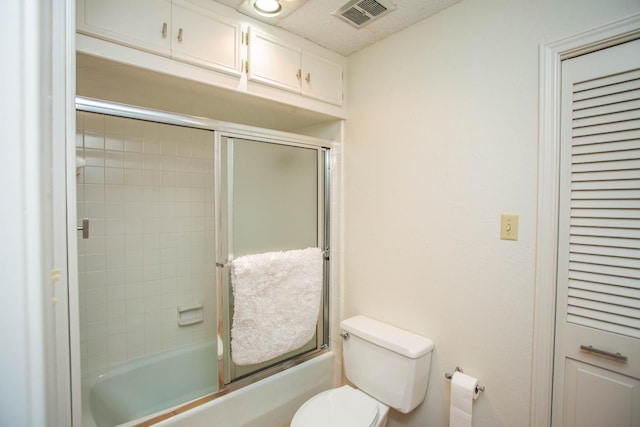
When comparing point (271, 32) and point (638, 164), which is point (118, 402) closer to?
point (271, 32)

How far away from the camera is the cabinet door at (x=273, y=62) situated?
4.82 feet

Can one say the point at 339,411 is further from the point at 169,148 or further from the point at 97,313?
the point at 169,148

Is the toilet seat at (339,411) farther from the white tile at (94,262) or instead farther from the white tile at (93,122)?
the white tile at (93,122)

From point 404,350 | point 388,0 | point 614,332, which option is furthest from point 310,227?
point 614,332

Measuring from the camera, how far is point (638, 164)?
99 cm

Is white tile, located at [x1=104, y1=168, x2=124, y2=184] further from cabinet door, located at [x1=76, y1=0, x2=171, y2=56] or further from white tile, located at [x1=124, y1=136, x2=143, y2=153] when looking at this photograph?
cabinet door, located at [x1=76, y1=0, x2=171, y2=56]

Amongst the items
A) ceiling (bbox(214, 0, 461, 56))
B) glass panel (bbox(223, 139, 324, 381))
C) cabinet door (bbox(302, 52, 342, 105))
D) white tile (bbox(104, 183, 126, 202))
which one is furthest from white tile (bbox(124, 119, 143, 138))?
cabinet door (bbox(302, 52, 342, 105))

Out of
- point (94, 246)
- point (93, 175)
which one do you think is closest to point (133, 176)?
point (93, 175)

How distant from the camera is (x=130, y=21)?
45.3 inches

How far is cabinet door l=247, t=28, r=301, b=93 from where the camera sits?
1.47 meters

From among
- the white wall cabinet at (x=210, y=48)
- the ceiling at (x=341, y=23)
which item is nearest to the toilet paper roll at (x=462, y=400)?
the white wall cabinet at (x=210, y=48)

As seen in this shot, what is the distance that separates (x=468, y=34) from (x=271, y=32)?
3.18 ft

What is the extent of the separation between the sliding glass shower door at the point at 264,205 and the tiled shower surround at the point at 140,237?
0.80 m

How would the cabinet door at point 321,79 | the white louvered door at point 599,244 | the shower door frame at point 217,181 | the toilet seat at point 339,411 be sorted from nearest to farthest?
1. the white louvered door at point 599,244
2. the shower door frame at point 217,181
3. the toilet seat at point 339,411
4. the cabinet door at point 321,79
